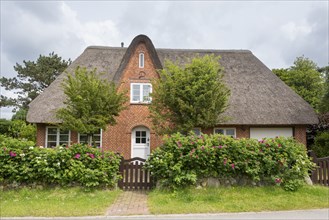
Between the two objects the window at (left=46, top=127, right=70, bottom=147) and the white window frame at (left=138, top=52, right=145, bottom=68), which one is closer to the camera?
the window at (left=46, top=127, right=70, bottom=147)

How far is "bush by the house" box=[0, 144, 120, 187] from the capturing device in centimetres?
713

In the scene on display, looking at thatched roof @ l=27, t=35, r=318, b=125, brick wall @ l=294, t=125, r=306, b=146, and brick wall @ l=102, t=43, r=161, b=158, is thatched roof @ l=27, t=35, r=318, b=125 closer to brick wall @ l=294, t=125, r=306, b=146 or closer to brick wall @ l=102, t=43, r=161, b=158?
brick wall @ l=294, t=125, r=306, b=146

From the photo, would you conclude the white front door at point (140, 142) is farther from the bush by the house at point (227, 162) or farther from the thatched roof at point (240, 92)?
the bush by the house at point (227, 162)

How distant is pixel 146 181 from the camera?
809 centimetres

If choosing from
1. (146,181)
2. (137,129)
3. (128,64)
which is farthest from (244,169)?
(128,64)

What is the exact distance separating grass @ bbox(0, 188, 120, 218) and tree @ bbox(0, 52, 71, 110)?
30082mm

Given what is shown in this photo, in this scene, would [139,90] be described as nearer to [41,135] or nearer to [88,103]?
[88,103]

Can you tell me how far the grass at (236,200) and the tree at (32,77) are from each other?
3202cm

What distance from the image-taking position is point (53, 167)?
23.7 ft

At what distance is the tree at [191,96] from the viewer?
34.1 ft

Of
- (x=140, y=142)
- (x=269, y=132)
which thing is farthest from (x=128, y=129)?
(x=269, y=132)

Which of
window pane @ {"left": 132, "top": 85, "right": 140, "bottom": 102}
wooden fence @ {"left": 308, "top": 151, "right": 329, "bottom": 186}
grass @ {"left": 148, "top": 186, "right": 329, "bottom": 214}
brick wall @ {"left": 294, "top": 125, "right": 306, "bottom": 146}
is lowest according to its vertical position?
grass @ {"left": 148, "top": 186, "right": 329, "bottom": 214}

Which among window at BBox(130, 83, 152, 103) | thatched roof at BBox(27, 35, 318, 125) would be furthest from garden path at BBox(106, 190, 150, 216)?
window at BBox(130, 83, 152, 103)

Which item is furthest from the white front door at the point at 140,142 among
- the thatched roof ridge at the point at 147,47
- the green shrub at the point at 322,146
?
the green shrub at the point at 322,146
